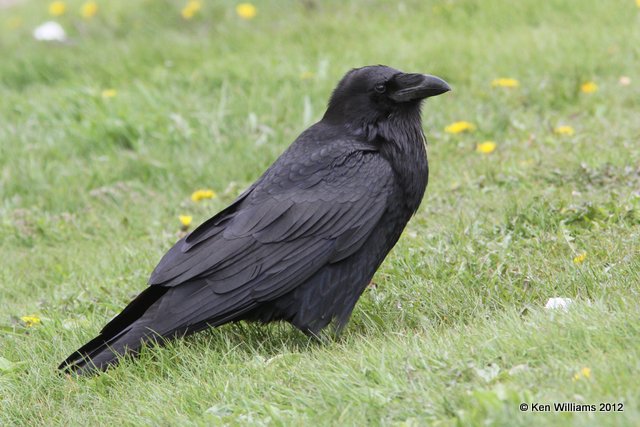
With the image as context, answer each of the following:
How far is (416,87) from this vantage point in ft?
15.1

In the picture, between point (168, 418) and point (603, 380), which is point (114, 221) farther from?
point (603, 380)

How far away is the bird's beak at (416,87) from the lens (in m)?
4.56

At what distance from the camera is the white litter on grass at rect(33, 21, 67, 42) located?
9.02 metres

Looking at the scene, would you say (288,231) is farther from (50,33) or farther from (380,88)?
(50,33)

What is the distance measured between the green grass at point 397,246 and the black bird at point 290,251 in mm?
149

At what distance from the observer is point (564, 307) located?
364cm

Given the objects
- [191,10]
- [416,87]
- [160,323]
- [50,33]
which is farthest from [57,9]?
[160,323]

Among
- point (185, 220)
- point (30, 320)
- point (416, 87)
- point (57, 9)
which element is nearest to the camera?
point (416, 87)

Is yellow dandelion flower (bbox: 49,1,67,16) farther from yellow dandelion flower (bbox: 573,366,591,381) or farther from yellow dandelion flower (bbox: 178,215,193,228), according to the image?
yellow dandelion flower (bbox: 573,366,591,381)

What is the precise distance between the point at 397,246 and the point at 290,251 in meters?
0.91

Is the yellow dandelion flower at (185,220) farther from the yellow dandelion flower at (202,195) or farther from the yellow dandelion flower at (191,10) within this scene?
the yellow dandelion flower at (191,10)

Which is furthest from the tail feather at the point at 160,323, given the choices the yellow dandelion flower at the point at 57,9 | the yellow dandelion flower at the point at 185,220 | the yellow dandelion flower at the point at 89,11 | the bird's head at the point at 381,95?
the yellow dandelion flower at the point at 57,9

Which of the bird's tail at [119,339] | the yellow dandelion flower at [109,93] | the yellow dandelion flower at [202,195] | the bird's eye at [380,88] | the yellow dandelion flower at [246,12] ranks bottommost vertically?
the bird's tail at [119,339]

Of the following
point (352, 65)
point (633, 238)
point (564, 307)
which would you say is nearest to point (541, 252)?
point (633, 238)
